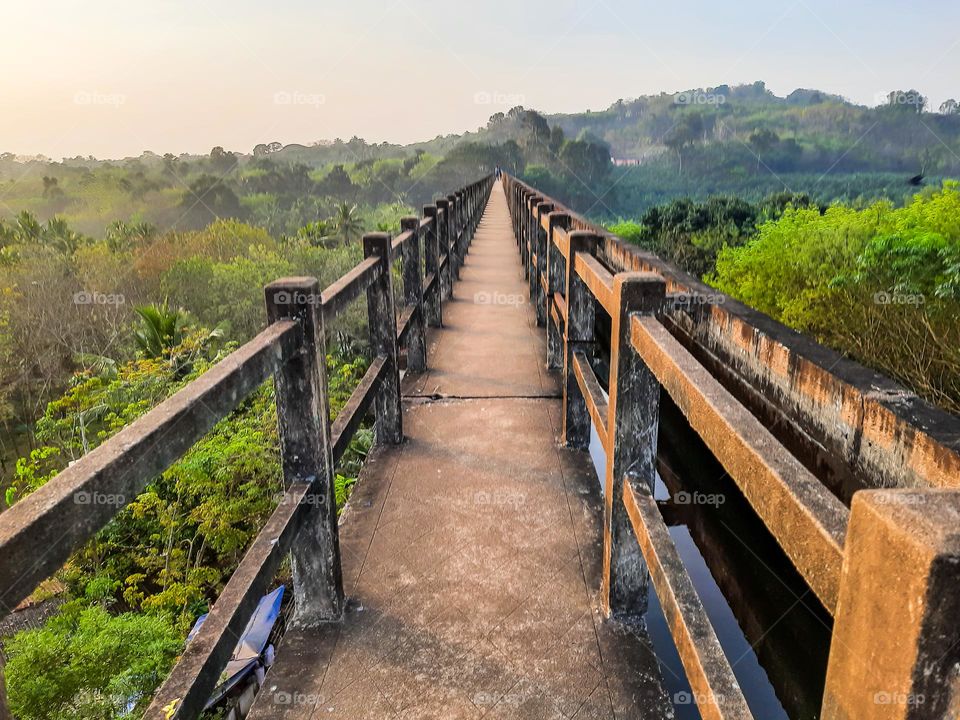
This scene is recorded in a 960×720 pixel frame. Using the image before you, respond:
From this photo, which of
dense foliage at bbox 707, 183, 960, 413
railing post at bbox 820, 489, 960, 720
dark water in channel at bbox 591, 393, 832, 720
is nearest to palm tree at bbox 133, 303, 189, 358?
dense foliage at bbox 707, 183, 960, 413

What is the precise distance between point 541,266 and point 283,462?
454 centimetres

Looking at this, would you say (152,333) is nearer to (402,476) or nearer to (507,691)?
(402,476)

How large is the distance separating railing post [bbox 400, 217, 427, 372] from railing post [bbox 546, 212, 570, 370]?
1.00 meters

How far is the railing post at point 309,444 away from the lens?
81.7 inches

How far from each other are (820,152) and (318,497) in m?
149

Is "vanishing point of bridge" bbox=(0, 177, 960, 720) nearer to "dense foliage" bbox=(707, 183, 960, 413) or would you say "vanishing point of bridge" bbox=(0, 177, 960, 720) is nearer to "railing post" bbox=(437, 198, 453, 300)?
"railing post" bbox=(437, 198, 453, 300)

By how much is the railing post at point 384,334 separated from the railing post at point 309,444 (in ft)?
4.37

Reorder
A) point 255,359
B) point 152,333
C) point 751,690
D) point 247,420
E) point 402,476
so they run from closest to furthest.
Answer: point 255,359
point 402,476
point 751,690
point 247,420
point 152,333

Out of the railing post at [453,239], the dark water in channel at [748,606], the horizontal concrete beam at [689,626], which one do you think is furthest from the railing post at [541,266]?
the horizontal concrete beam at [689,626]

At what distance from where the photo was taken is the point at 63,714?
20.8 ft

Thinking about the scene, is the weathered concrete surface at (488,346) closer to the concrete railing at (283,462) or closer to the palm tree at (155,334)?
the concrete railing at (283,462)

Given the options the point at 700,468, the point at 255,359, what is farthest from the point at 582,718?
the point at 700,468

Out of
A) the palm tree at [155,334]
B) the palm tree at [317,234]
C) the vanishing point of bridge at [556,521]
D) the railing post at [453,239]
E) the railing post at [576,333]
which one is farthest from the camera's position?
the palm tree at [317,234]

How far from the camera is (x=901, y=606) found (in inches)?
24.7
